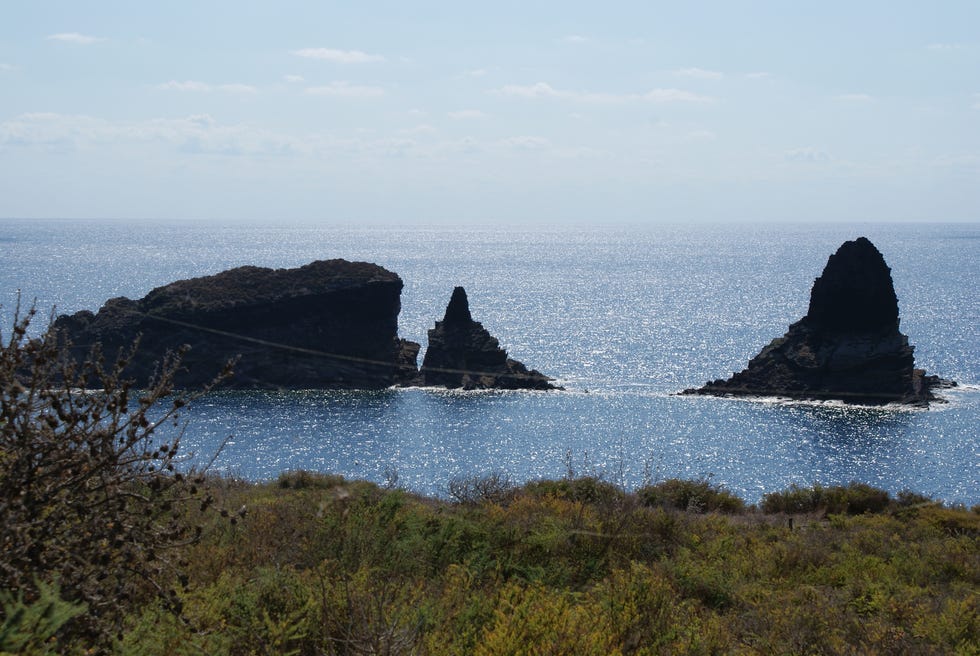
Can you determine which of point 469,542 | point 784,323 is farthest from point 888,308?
point 469,542

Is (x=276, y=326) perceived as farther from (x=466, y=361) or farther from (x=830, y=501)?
(x=830, y=501)

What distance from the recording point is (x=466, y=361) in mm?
81062

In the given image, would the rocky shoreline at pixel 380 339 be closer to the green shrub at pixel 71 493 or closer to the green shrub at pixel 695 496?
the green shrub at pixel 695 496

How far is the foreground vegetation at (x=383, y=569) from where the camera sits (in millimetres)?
4723

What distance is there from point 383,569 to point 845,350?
75.0 metres

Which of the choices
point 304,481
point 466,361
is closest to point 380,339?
point 466,361

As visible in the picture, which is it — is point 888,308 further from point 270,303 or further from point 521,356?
point 270,303

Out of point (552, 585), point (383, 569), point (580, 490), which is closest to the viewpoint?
point (383, 569)

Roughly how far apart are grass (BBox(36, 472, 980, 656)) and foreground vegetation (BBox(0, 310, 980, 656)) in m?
0.03

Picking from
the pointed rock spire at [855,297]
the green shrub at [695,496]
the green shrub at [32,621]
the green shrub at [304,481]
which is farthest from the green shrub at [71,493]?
the pointed rock spire at [855,297]

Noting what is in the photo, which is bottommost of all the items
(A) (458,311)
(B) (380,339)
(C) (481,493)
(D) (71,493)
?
(B) (380,339)

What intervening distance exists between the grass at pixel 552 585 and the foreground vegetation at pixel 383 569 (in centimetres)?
3

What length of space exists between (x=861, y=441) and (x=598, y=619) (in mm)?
58572

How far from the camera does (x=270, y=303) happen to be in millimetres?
82500
